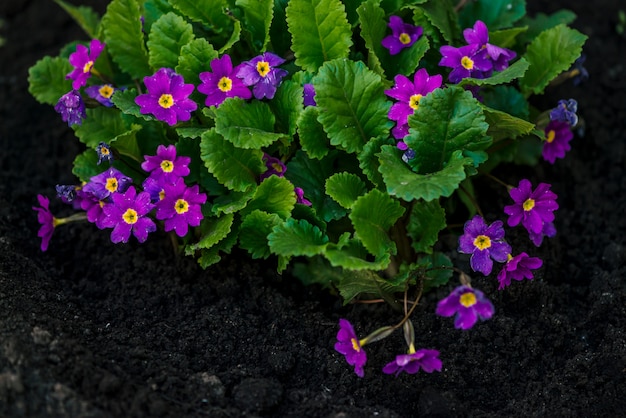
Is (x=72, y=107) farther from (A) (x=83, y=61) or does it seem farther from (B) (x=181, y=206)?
(B) (x=181, y=206)

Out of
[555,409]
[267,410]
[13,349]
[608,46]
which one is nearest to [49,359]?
[13,349]

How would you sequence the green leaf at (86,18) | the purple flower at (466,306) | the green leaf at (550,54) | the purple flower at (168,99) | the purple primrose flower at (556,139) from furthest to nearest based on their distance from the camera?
the green leaf at (86,18) → the purple primrose flower at (556,139) → the green leaf at (550,54) → the purple flower at (168,99) → the purple flower at (466,306)

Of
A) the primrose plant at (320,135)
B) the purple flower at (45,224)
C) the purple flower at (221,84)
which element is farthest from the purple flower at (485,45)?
the purple flower at (45,224)

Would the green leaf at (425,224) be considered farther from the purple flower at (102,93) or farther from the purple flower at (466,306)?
the purple flower at (102,93)

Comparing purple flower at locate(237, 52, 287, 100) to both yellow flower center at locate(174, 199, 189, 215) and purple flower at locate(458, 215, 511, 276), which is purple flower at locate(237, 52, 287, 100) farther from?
purple flower at locate(458, 215, 511, 276)

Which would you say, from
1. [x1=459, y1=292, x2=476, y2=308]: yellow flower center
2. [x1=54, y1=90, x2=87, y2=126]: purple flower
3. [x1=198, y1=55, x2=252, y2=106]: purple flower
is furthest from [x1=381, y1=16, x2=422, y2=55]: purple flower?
[x1=54, y1=90, x2=87, y2=126]: purple flower

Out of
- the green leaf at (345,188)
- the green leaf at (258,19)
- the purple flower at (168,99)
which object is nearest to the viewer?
the green leaf at (345,188)
